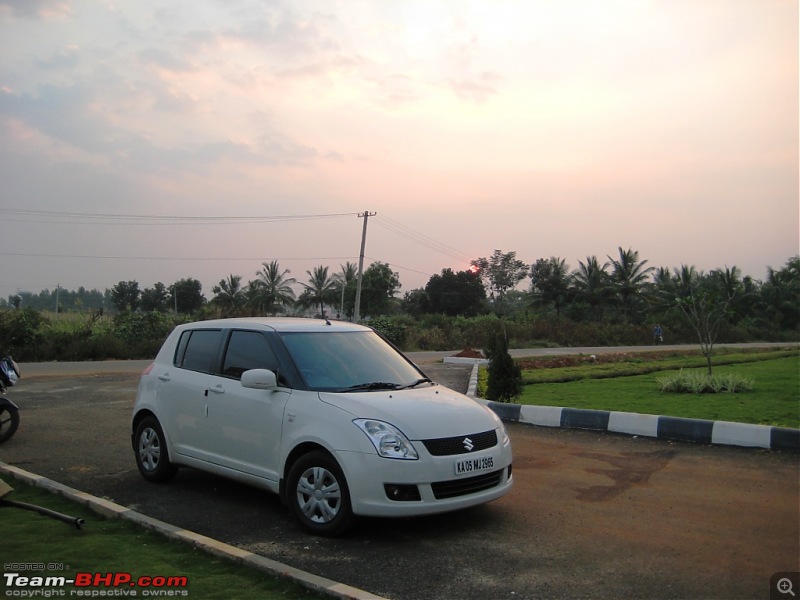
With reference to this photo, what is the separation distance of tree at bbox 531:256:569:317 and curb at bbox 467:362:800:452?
53130mm

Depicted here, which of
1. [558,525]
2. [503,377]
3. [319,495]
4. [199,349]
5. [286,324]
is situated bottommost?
[558,525]

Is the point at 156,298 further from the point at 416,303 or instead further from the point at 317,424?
the point at 317,424

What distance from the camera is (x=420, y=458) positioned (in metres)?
5.10

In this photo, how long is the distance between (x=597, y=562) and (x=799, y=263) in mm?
68079

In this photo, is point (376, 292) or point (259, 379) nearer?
point (259, 379)

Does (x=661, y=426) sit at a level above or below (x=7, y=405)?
above

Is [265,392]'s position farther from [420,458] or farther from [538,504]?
[538,504]

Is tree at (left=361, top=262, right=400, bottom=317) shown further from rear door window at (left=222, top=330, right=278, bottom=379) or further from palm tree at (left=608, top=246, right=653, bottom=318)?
rear door window at (left=222, top=330, right=278, bottom=379)

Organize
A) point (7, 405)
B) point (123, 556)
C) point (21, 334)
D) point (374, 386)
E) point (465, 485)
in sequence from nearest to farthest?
point (123, 556), point (465, 485), point (374, 386), point (7, 405), point (21, 334)

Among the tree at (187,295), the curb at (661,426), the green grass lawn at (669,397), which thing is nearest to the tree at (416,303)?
the tree at (187,295)

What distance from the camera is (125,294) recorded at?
78.6 metres

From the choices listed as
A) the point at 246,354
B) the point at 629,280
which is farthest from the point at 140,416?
the point at 629,280

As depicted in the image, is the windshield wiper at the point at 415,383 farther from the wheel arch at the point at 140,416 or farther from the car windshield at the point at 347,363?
the wheel arch at the point at 140,416

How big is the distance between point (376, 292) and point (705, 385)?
54.7 metres
